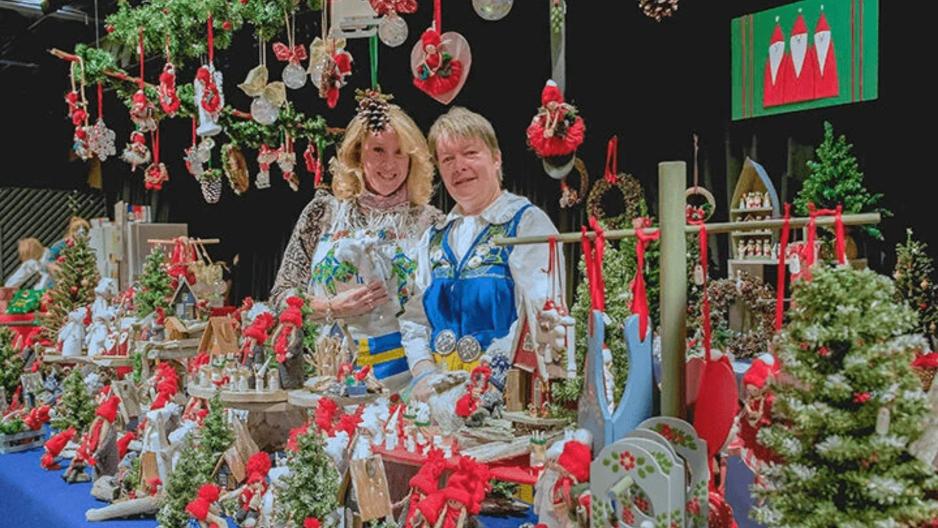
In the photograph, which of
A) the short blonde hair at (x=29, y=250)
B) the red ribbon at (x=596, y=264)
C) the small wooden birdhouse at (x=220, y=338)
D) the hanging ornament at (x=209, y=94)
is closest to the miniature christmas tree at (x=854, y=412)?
the red ribbon at (x=596, y=264)

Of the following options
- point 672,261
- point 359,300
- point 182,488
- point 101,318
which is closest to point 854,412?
point 672,261

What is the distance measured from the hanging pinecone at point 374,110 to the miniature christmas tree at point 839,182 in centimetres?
218

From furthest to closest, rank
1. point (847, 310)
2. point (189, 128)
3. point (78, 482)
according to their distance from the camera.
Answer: point (189, 128), point (78, 482), point (847, 310)

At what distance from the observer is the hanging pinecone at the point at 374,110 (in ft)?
8.42

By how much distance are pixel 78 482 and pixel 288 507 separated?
3.93 feet

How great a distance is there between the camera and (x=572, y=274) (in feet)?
15.4

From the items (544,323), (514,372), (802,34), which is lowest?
(514,372)

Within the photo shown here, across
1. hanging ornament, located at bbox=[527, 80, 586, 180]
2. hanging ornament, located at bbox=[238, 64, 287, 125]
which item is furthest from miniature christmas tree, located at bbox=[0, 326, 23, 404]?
hanging ornament, located at bbox=[527, 80, 586, 180]

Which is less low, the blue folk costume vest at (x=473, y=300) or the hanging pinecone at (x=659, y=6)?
the hanging pinecone at (x=659, y=6)

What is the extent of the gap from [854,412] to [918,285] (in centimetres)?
295

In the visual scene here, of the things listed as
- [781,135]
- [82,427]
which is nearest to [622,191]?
[781,135]

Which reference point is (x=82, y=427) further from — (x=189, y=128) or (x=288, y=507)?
(x=189, y=128)

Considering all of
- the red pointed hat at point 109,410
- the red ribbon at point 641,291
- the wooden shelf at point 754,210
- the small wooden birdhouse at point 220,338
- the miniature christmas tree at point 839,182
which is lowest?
the red pointed hat at point 109,410

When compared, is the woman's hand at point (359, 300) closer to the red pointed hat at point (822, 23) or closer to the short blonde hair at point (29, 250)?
the red pointed hat at point (822, 23)
